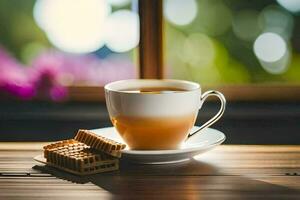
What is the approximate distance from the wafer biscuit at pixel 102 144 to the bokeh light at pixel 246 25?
3.61 feet

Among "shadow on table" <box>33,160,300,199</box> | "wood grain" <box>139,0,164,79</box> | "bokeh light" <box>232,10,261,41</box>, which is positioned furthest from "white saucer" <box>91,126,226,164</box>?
"bokeh light" <box>232,10,261,41</box>

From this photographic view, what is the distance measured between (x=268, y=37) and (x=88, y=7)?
0.57 meters

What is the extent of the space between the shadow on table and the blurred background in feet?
3.28

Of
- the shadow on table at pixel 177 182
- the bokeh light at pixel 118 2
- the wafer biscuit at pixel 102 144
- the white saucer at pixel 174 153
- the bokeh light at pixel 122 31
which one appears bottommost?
the shadow on table at pixel 177 182

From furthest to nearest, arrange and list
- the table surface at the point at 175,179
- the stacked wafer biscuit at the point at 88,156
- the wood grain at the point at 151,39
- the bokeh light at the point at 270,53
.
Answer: the bokeh light at the point at 270,53 < the wood grain at the point at 151,39 < the stacked wafer biscuit at the point at 88,156 < the table surface at the point at 175,179

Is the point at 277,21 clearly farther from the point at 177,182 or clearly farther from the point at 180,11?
the point at 177,182

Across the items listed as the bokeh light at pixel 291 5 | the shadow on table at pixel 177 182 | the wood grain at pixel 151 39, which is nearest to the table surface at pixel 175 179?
the shadow on table at pixel 177 182

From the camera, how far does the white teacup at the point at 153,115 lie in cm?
108

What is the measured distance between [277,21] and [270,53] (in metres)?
0.10

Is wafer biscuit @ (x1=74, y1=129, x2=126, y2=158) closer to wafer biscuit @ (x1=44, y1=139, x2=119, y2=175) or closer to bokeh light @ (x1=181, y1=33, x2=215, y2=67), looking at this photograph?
wafer biscuit @ (x1=44, y1=139, x2=119, y2=175)

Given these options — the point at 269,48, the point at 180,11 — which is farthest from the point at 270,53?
the point at 180,11

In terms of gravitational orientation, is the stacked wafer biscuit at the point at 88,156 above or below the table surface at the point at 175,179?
above

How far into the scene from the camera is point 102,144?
1.06 metres

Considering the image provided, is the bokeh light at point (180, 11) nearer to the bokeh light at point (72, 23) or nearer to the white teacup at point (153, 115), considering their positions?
the bokeh light at point (72, 23)
